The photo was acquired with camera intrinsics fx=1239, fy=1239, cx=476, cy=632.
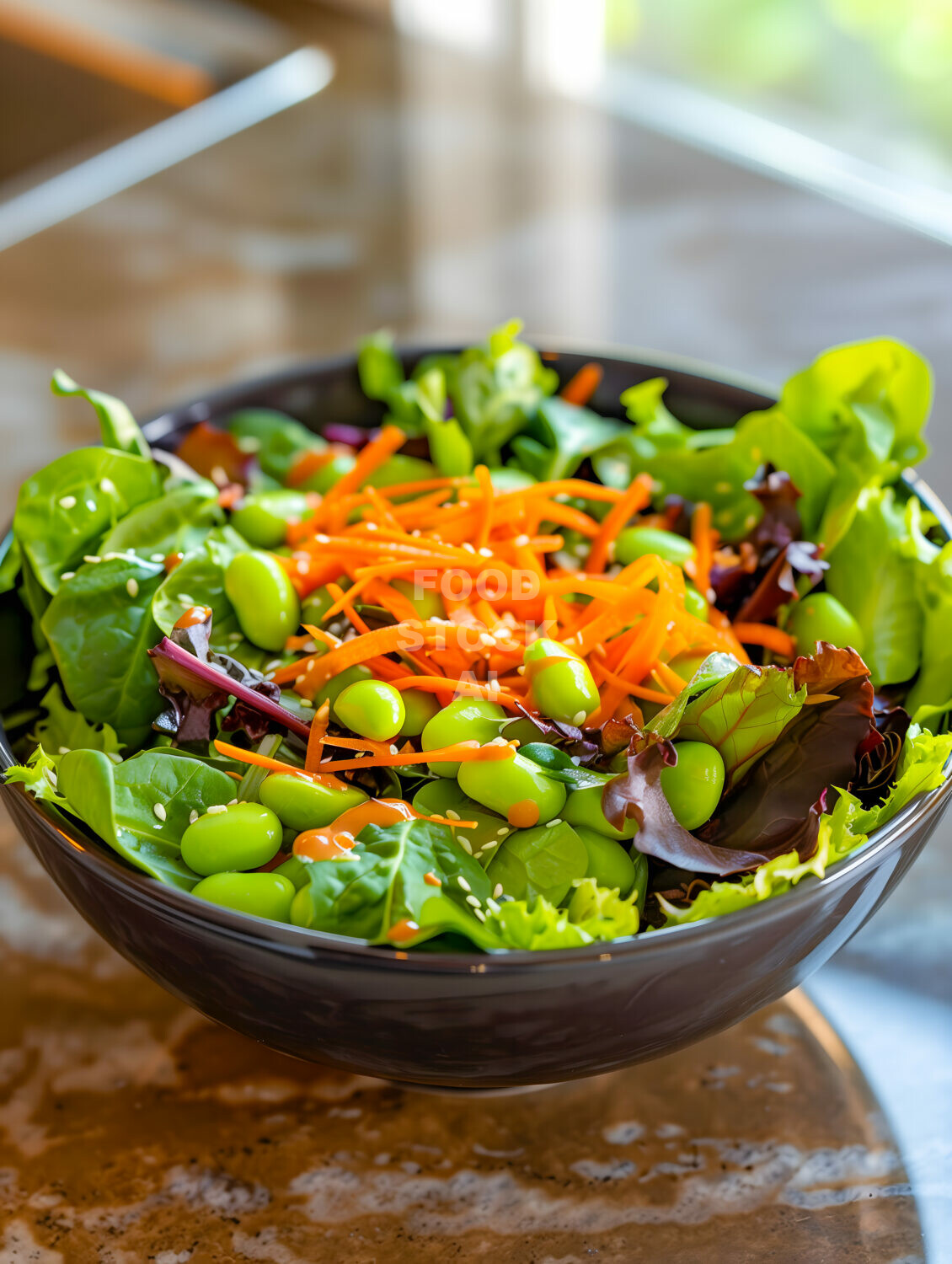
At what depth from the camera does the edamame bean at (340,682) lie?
94 centimetres

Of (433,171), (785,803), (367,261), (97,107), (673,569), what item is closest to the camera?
(785,803)

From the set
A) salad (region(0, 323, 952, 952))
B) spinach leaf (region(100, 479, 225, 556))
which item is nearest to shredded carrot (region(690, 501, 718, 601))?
salad (region(0, 323, 952, 952))

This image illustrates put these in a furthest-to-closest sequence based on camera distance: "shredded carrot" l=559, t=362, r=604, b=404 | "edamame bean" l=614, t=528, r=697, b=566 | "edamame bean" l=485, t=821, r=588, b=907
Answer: "shredded carrot" l=559, t=362, r=604, b=404 < "edamame bean" l=614, t=528, r=697, b=566 < "edamame bean" l=485, t=821, r=588, b=907

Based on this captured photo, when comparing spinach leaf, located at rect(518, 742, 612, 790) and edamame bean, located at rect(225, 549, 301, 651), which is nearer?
spinach leaf, located at rect(518, 742, 612, 790)

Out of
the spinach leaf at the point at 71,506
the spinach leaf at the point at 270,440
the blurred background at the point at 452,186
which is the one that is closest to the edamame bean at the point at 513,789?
the spinach leaf at the point at 71,506

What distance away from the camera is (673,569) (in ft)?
3.23

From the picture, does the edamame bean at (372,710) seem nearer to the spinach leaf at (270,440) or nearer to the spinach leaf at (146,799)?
the spinach leaf at (146,799)

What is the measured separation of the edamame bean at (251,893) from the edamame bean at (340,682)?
0.60 feet

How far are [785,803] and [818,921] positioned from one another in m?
0.11

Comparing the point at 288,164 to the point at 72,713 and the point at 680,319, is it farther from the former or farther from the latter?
the point at 72,713

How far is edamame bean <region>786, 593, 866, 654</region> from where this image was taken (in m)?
1.00

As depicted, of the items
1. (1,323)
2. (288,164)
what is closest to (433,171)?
(288,164)

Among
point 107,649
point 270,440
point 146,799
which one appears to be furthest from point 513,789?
point 270,440

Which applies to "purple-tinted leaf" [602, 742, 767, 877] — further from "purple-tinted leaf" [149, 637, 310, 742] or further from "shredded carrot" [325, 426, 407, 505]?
"shredded carrot" [325, 426, 407, 505]
